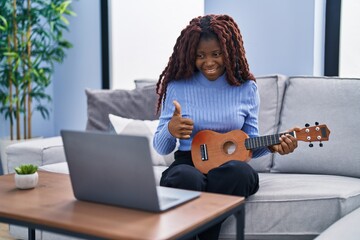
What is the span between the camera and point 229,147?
1.71 meters

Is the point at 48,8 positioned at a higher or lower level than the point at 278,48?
higher

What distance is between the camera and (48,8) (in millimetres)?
3271

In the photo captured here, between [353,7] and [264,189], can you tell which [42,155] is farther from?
[353,7]

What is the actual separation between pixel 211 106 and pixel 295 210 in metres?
0.48

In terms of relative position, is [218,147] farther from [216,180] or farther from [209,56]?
[209,56]

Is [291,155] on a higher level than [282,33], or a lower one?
lower

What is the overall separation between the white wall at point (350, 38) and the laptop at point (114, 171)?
1735mm

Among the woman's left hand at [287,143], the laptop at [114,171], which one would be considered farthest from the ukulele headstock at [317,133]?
Result: the laptop at [114,171]

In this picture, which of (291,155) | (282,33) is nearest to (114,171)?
(291,155)

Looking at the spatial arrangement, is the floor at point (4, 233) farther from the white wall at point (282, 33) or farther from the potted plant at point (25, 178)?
the white wall at point (282, 33)

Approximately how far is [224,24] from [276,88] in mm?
535

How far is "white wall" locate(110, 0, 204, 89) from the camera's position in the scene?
319 cm

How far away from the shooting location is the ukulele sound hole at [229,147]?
1.69 metres

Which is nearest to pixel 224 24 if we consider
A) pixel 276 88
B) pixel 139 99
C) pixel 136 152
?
pixel 276 88
